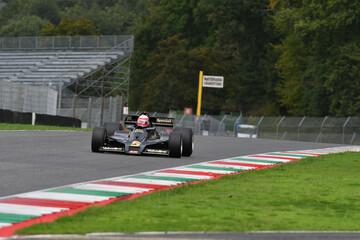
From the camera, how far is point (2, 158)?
14805mm

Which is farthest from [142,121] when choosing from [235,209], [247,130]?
[247,130]

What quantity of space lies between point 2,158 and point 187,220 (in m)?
7.40

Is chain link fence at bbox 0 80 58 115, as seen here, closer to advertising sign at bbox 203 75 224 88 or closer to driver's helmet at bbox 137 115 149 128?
advertising sign at bbox 203 75 224 88

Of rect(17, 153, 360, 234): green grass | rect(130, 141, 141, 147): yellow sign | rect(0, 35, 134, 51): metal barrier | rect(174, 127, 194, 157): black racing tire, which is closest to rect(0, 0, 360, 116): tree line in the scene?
rect(0, 35, 134, 51): metal barrier

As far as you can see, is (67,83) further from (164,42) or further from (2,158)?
(2,158)

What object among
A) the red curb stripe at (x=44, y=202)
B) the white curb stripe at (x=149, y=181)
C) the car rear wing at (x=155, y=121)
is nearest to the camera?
the red curb stripe at (x=44, y=202)

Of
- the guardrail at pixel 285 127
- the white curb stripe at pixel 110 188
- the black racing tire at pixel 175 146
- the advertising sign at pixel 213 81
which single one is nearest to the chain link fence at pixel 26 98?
the advertising sign at pixel 213 81

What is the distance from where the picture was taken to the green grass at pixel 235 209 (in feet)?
25.7

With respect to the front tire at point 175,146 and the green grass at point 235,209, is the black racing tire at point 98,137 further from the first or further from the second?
the green grass at point 235,209

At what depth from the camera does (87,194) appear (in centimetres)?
1021

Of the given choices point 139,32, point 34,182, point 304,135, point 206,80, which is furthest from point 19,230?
point 139,32

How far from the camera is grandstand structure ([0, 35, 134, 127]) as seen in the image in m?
50.0

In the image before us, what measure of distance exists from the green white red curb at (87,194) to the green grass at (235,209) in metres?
0.35

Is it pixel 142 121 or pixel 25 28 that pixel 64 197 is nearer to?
pixel 142 121
